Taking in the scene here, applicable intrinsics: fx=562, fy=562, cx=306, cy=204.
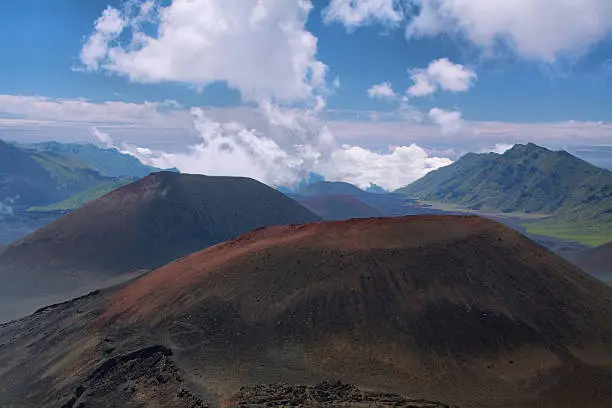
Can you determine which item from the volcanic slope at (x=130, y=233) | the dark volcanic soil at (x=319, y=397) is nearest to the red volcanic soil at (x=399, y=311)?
the dark volcanic soil at (x=319, y=397)

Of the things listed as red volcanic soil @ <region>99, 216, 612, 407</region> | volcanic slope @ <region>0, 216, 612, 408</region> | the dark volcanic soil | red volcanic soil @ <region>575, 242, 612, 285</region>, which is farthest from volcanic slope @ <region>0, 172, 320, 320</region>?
the dark volcanic soil

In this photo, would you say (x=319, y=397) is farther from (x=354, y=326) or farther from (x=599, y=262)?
(x=599, y=262)

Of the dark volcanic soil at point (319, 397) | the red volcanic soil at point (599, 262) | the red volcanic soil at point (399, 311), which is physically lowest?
the red volcanic soil at point (599, 262)

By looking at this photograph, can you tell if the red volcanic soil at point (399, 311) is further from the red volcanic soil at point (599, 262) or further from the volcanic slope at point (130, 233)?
the red volcanic soil at point (599, 262)

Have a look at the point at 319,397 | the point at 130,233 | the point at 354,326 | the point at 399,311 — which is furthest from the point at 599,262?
the point at 319,397

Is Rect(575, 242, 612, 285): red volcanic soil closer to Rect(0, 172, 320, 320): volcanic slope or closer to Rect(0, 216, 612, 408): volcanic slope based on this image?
Rect(0, 216, 612, 408): volcanic slope

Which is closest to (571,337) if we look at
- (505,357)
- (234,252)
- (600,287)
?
(505,357)
